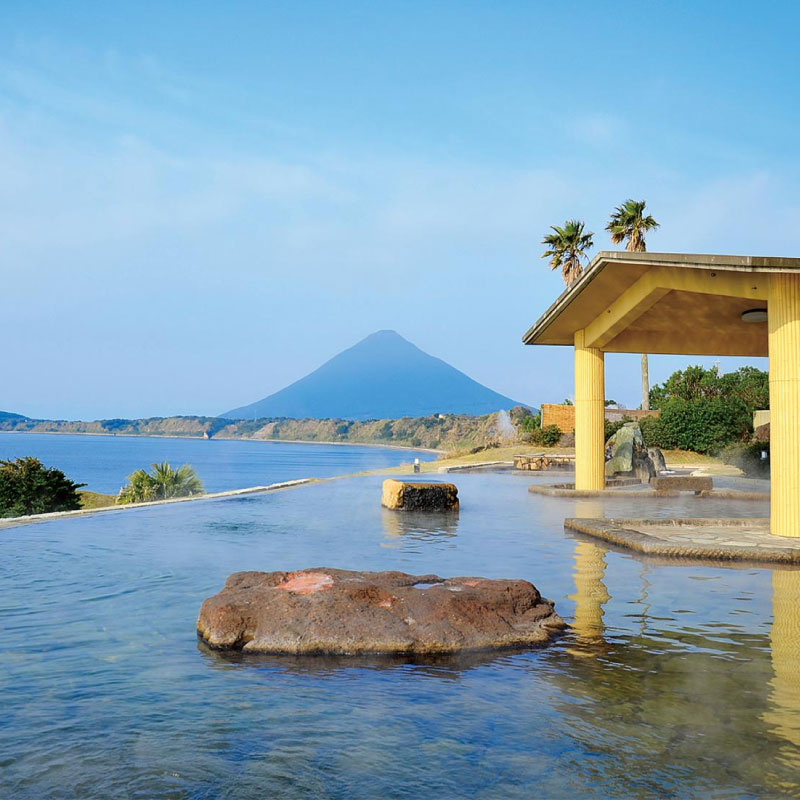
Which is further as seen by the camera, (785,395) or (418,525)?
(418,525)

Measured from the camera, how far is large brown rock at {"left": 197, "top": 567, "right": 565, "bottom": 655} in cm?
646

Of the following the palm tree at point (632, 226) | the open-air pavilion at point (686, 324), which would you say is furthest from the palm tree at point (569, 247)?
the open-air pavilion at point (686, 324)

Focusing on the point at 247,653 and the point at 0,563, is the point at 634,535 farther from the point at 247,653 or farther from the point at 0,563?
the point at 0,563

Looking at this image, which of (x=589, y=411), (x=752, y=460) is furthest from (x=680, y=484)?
(x=752, y=460)

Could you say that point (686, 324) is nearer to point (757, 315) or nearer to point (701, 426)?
point (757, 315)

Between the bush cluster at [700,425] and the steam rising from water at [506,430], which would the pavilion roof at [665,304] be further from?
the steam rising from water at [506,430]

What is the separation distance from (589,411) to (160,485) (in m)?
15.5

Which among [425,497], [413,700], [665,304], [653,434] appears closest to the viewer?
[413,700]

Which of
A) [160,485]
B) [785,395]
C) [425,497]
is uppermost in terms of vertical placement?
[785,395]

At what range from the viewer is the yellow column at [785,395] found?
39.2 feet

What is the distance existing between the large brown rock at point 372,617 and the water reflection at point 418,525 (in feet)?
16.6

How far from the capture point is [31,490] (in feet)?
75.5

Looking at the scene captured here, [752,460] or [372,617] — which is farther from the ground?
[752,460]

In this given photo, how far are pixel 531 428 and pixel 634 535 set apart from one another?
3864 centimetres
